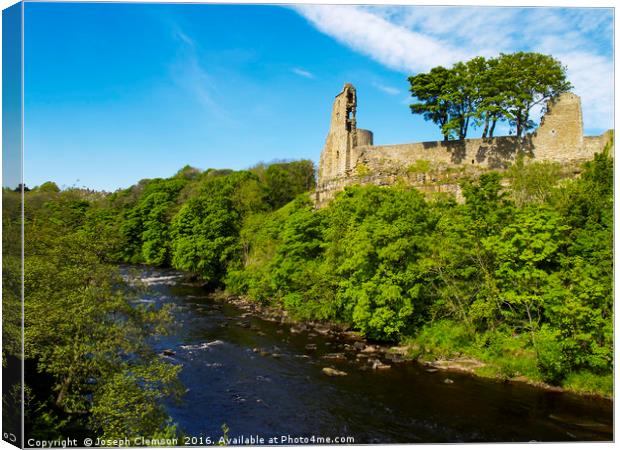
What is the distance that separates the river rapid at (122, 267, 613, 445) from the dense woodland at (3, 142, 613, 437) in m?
1.24

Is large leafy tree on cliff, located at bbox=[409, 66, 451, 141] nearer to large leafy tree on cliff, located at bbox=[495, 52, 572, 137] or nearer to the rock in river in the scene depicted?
large leafy tree on cliff, located at bbox=[495, 52, 572, 137]

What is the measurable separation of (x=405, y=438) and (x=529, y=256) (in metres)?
7.72

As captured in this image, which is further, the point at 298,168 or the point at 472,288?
the point at 298,168

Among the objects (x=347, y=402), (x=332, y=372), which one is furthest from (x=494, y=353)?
(x=347, y=402)

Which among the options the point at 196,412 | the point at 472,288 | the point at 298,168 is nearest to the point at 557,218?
the point at 472,288

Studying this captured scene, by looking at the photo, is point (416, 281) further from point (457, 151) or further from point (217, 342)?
point (457, 151)

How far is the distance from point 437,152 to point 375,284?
11.2 meters

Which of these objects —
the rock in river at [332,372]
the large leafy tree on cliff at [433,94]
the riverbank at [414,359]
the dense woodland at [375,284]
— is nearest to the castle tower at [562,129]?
the dense woodland at [375,284]

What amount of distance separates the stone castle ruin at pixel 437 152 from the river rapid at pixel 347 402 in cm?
1197

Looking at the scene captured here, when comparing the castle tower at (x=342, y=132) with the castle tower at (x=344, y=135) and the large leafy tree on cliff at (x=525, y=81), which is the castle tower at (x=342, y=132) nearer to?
the castle tower at (x=344, y=135)

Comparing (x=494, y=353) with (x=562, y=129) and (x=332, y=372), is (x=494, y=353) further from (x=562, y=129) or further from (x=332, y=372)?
(x=562, y=129)

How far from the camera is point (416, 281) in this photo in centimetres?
1847

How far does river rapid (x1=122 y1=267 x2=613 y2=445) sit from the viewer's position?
11.1m

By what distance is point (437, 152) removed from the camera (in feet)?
87.7
